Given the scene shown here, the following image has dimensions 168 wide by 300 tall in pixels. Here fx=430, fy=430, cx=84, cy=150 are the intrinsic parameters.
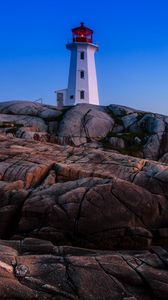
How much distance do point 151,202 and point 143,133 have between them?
73.5ft

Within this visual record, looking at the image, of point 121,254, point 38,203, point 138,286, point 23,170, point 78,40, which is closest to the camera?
point 138,286

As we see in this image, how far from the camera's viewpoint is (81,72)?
205 ft

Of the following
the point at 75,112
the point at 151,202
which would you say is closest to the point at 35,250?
the point at 151,202

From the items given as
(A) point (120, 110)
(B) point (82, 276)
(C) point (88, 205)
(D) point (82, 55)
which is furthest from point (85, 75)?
(B) point (82, 276)

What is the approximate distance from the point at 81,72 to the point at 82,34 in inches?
269

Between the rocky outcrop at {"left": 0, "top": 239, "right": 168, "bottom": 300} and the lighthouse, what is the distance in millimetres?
46908

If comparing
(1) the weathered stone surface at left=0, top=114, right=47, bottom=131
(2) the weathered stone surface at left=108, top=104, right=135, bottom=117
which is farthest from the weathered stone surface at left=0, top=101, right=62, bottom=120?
(2) the weathered stone surface at left=108, top=104, right=135, bottom=117

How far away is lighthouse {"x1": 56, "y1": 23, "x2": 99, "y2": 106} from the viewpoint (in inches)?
2448

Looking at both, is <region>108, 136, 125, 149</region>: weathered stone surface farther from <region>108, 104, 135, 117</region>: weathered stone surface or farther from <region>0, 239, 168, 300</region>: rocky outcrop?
<region>0, 239, 168, 300</region>: rocky outcrop

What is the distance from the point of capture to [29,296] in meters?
13.9

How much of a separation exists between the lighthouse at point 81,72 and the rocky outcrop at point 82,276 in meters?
46.9

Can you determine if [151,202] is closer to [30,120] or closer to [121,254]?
[121,254]

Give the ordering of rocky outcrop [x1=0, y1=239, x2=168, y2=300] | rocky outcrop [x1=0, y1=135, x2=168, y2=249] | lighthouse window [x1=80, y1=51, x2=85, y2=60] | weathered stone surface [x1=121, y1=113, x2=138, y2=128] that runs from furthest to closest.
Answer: lighthouse window [x1=80, y1=51, x2=85, y2=60]
weathered stone surface [x1=121, y1=113, x2=138, y2=128]
rocky outcrop [x1=0, y1=135, x2=168, y2=249]
rocky outcrop [x1=0, y1=239, x2=168, y2=300]

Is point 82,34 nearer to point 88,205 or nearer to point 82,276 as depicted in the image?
point 88,205
